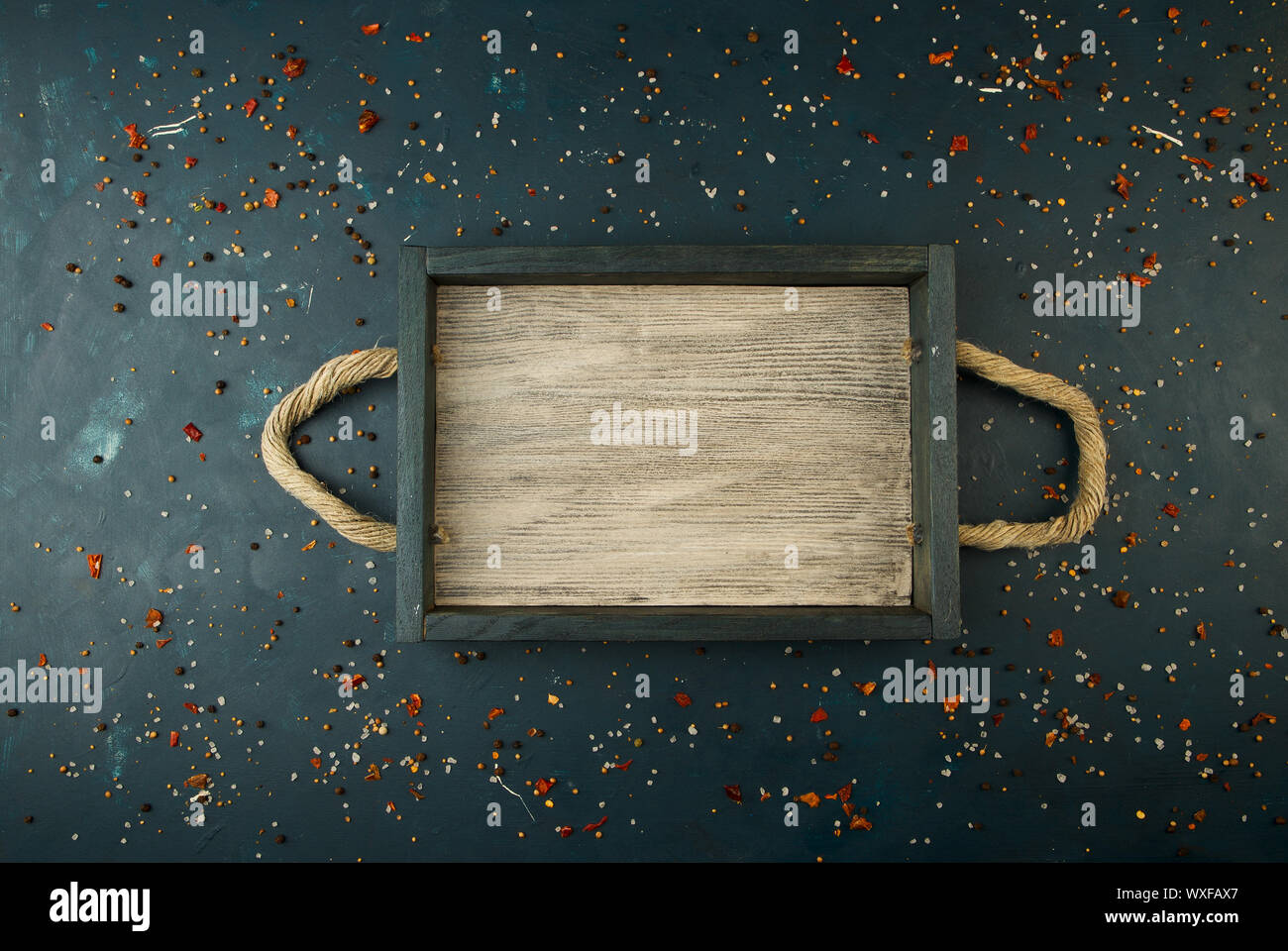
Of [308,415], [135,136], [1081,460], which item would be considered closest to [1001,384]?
[1081,460]

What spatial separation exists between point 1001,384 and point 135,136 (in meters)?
1.44

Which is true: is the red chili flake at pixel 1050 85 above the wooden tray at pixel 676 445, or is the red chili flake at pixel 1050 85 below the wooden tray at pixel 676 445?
above

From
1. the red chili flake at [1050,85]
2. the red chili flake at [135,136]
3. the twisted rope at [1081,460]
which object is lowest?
the twisted rope at [1081,460]

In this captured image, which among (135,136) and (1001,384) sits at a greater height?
(135,136)

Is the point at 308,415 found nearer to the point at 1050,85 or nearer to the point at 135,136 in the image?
the point at 135,136

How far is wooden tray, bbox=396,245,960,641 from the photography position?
1.11 metres

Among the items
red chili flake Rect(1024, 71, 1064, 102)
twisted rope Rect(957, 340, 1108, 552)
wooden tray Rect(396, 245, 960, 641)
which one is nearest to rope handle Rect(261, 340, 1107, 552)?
twisted rope Rect(957, 340, 1108, 552)

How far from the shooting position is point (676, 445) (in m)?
1.11

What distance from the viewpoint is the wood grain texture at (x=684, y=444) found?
1.11m

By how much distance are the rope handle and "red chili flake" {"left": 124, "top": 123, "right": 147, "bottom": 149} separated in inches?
19.0

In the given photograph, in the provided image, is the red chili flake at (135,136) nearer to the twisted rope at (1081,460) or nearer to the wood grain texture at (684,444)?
the wood grain texture at (684,444)

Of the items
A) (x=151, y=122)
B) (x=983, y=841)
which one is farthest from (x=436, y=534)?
(x=983, y=841)

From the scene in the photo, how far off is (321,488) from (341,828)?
55cm

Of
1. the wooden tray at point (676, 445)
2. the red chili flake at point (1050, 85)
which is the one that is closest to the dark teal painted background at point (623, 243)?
the red chili flake at point (1050, 85)
